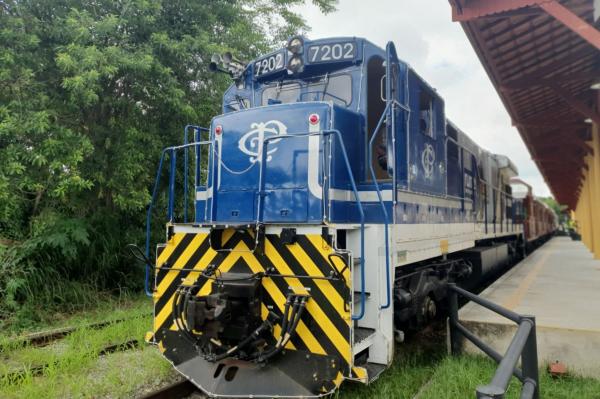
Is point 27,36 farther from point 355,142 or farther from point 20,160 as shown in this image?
point 355,142

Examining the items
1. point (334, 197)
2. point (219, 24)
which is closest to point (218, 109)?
point (219, 24)

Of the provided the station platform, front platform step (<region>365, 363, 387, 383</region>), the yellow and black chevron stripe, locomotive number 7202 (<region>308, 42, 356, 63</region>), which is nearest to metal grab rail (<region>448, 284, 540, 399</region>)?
the station platform

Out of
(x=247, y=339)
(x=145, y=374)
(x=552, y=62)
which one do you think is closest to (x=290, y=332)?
(x=247, y=339)

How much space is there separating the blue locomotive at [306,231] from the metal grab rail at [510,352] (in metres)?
0.41

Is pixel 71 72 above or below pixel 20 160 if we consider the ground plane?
above

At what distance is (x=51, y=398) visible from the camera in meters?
3.57

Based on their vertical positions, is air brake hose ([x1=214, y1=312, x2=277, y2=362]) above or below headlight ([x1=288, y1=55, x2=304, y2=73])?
below

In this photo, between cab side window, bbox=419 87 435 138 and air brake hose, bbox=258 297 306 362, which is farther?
cab side window, bbox=419 87 435 138

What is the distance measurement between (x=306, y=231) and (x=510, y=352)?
171 centimetres

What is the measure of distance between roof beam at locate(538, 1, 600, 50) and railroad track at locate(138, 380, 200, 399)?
5.29 m

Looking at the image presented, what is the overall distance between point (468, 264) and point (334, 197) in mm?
4451

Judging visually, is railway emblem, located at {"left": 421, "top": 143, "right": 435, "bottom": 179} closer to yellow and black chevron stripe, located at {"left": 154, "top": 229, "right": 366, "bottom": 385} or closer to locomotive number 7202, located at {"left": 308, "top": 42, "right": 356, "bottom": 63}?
locomotive number 7202, located at {"left": 308, "top": 42, "right": 356, "bottom": 63}

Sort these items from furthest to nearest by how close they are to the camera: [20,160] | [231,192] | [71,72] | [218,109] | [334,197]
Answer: [218,109] < [71,72] < [20,160] < [231,192] < [334,197]

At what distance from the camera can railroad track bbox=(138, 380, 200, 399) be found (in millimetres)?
3571
